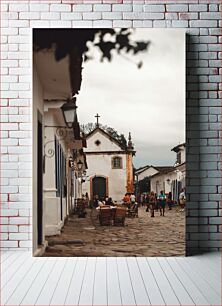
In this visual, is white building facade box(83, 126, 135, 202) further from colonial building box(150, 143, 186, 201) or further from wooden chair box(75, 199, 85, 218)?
colonial building box(150, 143, 186, 201)

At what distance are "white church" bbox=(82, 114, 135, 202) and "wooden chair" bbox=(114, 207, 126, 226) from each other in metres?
0.11

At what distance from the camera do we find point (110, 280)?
476 cm

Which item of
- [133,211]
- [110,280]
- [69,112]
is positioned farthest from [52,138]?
[110,280]

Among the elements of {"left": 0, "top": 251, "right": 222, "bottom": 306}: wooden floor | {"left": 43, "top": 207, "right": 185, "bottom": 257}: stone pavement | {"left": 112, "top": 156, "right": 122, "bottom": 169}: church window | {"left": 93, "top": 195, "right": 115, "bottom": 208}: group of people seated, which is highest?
{"left": 112, "top": 156, "right": 122, "bottom": 169}: church window

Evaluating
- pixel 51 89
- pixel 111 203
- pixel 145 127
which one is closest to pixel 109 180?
pixel 111 203

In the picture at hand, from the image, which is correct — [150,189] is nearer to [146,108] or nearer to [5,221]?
[146,108]

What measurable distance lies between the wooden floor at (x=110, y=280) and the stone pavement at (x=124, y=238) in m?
0.09

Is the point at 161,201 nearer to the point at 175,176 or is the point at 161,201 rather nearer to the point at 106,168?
the point at 175,176

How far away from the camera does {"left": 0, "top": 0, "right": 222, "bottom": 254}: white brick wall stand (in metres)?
5.83

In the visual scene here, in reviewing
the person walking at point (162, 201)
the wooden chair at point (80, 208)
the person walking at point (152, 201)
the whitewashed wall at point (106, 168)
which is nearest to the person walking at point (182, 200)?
the person walking at point (162, 201)

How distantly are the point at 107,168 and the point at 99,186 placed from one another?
177 mm

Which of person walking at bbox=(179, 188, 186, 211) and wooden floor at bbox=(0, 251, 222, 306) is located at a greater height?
person walking at bbox=(179, 188, 186, 211)

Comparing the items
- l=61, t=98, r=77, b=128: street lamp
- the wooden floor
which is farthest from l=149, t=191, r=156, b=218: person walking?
l=61, t=98, r=77, b=128: street lamp

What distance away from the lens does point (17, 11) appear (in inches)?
233
